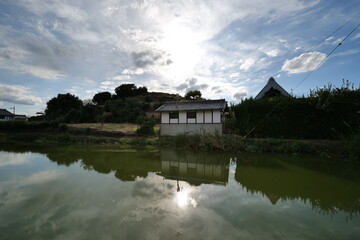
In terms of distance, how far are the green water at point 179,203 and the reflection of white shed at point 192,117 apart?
9458 millimetres

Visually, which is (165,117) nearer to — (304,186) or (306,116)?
(306,116)

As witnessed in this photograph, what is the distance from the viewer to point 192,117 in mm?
17250

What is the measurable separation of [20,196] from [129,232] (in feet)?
10.6

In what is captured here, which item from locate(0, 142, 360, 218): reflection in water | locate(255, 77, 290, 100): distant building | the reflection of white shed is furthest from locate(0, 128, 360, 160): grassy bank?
locate(255, 77, 290, 100): distant building

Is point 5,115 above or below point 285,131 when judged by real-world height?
above

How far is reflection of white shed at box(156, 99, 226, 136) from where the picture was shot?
Answer: 16484 millimetres

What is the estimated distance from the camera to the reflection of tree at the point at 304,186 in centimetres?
419

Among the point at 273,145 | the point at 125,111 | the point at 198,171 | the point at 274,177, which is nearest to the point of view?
the point at 274,177

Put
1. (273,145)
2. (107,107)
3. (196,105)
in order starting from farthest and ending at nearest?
(107,107), (196,105), (273,145)

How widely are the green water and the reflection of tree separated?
0.02m

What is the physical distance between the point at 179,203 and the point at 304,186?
12.0ft

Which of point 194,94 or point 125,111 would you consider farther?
point 194,94

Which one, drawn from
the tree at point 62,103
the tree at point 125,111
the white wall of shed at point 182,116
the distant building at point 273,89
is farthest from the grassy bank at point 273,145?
the tree at point 62,103

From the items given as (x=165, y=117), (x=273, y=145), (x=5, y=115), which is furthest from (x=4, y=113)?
(x=273, y=145)
